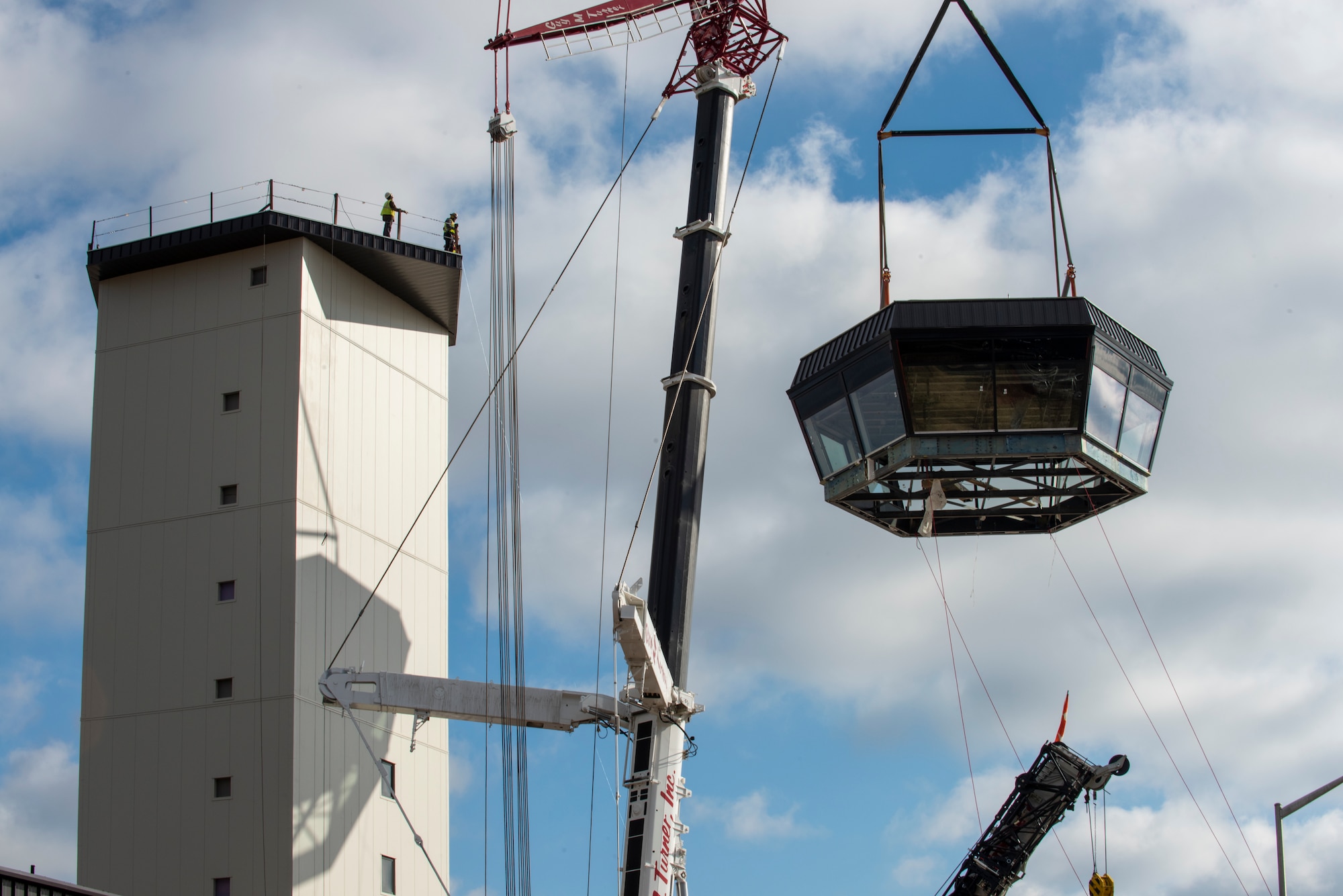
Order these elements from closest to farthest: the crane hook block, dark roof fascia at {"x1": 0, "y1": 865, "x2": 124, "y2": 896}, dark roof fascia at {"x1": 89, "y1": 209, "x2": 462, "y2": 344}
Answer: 1. dark roof fascia at {"x1": 0, "y1": 865, "x2": 124, "y2": 896}
2. the crane hook block
3. dark roof fascia at {"x1": 89, "y1": 209, "x2": 462, "y2": 344}

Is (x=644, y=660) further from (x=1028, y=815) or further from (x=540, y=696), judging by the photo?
(x=1028, y=815)

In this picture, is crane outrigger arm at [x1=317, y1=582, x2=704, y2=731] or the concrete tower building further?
the concrete tower building

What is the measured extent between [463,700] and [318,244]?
1474 cm

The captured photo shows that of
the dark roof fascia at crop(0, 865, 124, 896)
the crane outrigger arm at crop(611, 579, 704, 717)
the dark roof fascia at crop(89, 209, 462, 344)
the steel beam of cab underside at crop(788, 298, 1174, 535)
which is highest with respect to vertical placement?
the dark roof fascia at crop(89, 209, 462, 344)

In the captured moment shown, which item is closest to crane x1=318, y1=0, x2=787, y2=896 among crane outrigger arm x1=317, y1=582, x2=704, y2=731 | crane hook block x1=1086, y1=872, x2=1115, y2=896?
crane outrigger arm x1=317, y1=582, x2=704, y2=731

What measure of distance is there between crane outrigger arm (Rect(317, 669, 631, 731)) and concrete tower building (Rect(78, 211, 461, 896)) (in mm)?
3577

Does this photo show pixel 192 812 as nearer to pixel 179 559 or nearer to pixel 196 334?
pixel 179 559

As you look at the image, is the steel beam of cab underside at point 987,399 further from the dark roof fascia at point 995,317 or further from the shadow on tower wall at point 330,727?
the shadow on tower wall at point 330,727

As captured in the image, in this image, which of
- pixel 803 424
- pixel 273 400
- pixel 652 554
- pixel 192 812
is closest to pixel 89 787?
pixel 192 812

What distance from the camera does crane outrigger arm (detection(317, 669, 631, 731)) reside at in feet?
108

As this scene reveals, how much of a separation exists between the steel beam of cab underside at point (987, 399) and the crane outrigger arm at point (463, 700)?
22.5 ft

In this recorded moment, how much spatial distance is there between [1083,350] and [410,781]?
21.2 metres

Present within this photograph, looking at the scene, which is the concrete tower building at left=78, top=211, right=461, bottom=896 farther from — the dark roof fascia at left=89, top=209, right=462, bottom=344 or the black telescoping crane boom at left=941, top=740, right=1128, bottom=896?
the black telescoping crane boom at left=941, top=740, right=1128, bottom=896

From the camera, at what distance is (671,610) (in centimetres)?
3083
